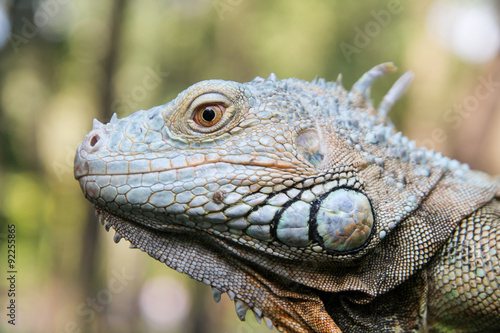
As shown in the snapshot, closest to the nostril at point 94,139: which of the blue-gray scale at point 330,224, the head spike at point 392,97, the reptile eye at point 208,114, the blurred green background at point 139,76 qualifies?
the reptile eye at point 208,114

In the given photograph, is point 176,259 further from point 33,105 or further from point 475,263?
point 33,105

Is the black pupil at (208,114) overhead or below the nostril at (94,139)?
overhead

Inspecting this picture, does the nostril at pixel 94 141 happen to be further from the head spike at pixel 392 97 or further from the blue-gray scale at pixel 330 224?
the head spike at pixel 392 97

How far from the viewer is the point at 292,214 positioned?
283 cm

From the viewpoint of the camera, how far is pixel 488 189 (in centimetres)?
349

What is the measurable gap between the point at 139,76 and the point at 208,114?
57.9 ft

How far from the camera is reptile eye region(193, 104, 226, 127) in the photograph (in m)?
3.07

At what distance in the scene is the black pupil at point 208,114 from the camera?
307cm

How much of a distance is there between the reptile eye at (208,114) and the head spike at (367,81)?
131cm

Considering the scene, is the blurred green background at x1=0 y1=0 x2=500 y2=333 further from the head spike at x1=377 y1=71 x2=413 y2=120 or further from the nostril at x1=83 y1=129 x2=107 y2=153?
the nostril at x1=83 y1=129 x2=107 y2=153

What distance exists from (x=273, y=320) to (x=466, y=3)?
1356cm

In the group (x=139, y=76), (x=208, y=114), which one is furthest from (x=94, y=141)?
(x=139, y=76)

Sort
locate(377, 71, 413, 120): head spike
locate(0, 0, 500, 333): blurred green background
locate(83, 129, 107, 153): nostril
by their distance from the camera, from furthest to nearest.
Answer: locate(0, 0, 500, 333): blurred green background
locate(377, 71, 413, 120): head spike
locate(83, 129, 107, 153): nostril

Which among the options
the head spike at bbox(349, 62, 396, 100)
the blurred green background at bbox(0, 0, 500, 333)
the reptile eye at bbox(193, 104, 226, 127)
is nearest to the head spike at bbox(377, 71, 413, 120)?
the head spike at bbox(349, 62, 396, 100)
